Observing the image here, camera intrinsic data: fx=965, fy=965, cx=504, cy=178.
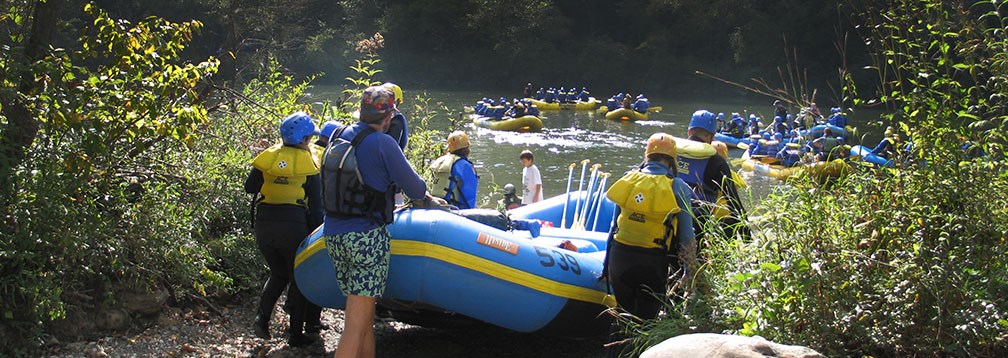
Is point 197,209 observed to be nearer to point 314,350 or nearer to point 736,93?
point 314,350

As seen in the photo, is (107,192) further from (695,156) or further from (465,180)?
(695,156)

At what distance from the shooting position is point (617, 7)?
46.7 m

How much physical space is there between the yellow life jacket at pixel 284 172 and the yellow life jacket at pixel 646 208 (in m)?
1.61

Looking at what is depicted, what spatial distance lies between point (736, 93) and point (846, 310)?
3626 cm

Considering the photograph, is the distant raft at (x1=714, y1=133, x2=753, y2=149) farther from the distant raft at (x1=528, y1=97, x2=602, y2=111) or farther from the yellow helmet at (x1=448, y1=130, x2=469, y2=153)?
the yellow helmet at (x1=448, y1=130, x2=469, y2=153)

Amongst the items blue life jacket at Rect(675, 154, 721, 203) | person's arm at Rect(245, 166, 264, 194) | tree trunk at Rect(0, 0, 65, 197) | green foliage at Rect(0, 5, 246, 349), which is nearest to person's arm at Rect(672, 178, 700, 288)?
blue life jacket at Rect(675, 154, 721, 203)

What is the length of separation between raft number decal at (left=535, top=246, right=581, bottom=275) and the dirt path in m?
0.57

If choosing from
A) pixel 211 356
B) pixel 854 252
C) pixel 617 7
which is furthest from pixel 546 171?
pixel 617 7

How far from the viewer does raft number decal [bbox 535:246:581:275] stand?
16.2 ft

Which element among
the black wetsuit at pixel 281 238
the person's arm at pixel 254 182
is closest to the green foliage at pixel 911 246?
the black wetsuit at pixel 281 238

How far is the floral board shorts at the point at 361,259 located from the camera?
13.5 feet

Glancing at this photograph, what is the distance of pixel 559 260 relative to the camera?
16.5ft

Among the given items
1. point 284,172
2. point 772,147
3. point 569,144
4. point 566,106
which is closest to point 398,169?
point 284,172

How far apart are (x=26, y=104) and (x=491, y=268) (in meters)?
2.37
